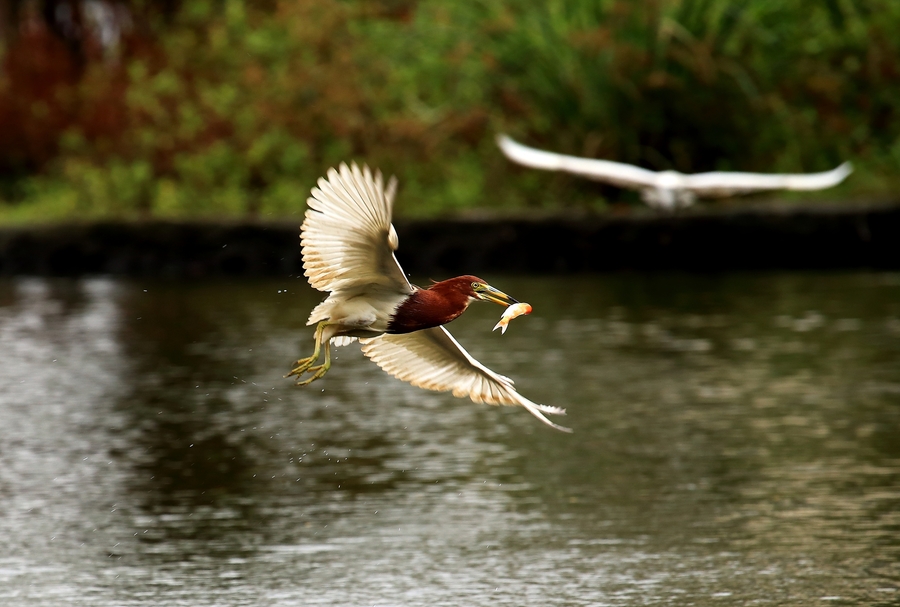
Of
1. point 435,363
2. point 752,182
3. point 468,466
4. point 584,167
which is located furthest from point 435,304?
point 584,167

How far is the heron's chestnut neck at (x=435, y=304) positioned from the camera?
5672 millimetres

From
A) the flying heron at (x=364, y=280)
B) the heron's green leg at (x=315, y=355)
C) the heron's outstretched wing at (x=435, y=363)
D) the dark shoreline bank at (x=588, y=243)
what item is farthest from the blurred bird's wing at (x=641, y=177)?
the heron's green leg at (x=315, y=355)

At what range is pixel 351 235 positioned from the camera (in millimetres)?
5652

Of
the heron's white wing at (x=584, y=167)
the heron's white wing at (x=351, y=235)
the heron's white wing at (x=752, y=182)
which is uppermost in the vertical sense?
the heron's white wing at (x=351, y=235)

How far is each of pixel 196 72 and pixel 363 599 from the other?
64.9 feet

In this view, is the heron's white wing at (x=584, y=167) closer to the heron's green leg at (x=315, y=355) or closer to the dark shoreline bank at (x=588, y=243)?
the dark shoreline bank at (x=588, y=243)

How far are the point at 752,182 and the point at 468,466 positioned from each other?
9.00 m

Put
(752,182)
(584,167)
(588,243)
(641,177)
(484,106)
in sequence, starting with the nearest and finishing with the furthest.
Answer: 1. (752,182)
2. (584,167)
3. (641,177)
4. (588,243)
5. (484,106)

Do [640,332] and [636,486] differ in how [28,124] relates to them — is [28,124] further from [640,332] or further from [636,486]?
[636,486]

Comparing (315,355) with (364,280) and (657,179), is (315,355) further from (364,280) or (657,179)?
(657,179)

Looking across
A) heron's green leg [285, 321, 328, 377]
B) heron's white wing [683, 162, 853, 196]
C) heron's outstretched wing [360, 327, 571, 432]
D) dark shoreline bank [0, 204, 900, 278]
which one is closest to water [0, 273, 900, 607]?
heron's outstretched wing [360, 327, 571, 432]

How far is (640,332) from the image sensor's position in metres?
13.8

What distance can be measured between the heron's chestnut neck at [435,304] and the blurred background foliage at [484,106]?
14500 mm

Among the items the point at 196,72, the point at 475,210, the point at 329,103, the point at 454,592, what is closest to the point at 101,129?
the point at 196,72
